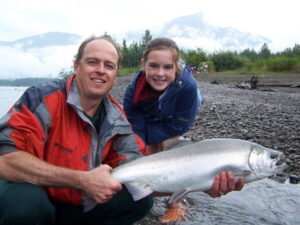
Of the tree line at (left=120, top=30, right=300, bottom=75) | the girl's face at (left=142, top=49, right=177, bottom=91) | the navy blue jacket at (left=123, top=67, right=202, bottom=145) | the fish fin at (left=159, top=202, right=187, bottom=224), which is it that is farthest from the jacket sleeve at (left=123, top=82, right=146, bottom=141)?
the tree line at (left=120, top=30, right=300, bottom=75)

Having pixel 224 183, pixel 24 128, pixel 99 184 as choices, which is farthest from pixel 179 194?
pixel 24 128

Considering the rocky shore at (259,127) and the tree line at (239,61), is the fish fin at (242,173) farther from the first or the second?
the tree line at (239,61)

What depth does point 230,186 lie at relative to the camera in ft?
12.6

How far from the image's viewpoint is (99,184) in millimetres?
3525

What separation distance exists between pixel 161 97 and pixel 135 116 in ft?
1.81

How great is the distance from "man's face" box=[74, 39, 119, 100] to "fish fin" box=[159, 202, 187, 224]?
164cm

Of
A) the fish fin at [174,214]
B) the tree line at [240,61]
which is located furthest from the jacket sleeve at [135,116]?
the tree line at [240,61]

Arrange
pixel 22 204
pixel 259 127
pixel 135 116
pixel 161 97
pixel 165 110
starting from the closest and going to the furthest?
pixel 22 204, pixel 161 97, pixel 165 110, pixel 135 116, pixel 259 127

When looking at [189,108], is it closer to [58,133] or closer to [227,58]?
[58,133]

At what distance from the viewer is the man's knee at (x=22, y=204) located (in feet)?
11.4

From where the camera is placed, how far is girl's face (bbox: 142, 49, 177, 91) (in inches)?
214

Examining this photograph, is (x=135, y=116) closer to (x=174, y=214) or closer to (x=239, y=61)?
(x=174, y=214)

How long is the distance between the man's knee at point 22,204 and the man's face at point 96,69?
3.26ft

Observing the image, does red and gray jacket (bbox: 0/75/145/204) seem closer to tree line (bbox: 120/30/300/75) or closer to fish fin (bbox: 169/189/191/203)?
fish fin (bbox: 169/189/191/203)
